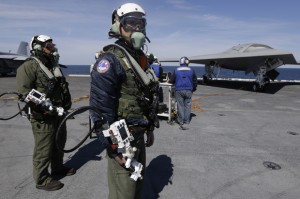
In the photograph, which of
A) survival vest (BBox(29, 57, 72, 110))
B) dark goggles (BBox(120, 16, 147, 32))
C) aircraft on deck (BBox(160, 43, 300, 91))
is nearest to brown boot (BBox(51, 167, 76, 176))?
survival vest (BBox(29, 57, 72, 110))

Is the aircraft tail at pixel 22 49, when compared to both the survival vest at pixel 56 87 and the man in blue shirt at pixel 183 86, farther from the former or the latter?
the survival vest at pixel 56 87

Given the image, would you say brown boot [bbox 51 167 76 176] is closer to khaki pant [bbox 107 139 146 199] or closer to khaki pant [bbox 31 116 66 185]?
khaki pant [bbox 31 116 66 185]

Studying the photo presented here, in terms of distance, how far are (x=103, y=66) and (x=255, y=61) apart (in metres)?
19.3

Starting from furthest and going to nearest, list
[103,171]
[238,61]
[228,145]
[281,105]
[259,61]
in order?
[238,61], [259,61], [281,105], [228,145], [103,171]

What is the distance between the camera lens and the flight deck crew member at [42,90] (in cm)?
437

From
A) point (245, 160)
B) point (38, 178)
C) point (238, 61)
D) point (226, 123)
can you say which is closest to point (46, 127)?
point (38, 178)

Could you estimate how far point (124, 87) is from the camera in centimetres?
288

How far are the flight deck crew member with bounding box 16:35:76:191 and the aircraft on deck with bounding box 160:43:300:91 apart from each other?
15.9 meters

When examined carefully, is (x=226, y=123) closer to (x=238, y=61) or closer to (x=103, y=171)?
(x=103, y=171)

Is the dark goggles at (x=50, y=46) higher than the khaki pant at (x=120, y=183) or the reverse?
higher

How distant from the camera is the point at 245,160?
606 centimetres

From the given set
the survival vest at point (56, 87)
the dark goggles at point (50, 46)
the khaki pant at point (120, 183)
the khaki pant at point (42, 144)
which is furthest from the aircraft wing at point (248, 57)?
the khaki pant at point (120, 183)

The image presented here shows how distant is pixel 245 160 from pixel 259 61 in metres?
15.2

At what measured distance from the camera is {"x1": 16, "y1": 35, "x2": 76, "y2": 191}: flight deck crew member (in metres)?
4.37
